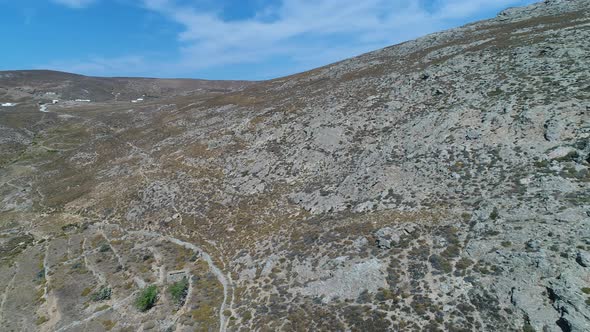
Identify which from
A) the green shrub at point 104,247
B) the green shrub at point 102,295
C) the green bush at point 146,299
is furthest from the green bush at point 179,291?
the green shrub at point 104,247

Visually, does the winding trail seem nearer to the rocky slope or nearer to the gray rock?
the rocky slope

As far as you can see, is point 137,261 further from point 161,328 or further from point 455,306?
point 455,306

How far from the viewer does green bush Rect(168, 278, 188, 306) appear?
27.5 metres

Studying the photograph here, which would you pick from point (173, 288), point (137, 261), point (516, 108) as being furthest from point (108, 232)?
point (516, 108)

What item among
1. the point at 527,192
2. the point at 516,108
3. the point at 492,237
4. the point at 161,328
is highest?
the point at 516,108

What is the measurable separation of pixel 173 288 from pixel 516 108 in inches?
1515

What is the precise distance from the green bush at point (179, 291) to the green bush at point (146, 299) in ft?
4.71

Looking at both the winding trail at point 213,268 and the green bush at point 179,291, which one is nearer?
the winding trail at point 213,268

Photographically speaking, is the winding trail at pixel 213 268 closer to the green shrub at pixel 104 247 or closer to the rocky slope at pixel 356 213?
the rocky slope at pixel 356 213

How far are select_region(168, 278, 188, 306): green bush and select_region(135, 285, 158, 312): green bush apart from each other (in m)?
1.44

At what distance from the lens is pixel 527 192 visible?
25484 millimetres

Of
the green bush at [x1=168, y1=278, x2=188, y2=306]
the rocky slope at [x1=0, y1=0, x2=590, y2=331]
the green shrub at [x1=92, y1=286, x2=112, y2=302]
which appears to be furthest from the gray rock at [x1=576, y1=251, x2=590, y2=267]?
the green shrub at [x1=92, y1=286, x2=112, y2=302]

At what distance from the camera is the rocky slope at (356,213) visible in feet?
68.9

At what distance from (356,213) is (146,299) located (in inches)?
783
